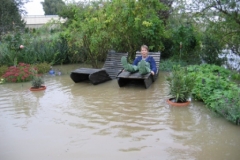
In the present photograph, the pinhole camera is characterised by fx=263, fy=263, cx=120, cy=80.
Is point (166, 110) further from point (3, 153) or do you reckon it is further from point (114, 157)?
point (3, 153)

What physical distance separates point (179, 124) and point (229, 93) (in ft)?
4.25

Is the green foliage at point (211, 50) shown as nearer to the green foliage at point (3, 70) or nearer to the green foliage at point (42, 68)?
the green foliage at point (42, 68)

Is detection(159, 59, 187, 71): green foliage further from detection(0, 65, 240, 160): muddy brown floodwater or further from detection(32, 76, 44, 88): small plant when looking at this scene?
→ detection(32, 76, 44, 88): small plant

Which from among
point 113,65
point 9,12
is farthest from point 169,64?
point 9,12

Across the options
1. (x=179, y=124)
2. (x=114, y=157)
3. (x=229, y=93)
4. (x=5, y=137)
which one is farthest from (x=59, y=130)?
(x=229, y=93)

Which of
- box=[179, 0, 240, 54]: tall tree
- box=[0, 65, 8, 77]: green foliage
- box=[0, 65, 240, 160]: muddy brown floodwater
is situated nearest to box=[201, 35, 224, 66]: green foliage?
box=[179, 0, 240, 54]: tall tree

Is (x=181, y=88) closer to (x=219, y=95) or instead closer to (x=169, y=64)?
(x=219, y=95)

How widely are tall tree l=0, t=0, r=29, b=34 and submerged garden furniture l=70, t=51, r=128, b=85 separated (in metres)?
11.5

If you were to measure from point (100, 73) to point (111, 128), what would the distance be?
13.1 ft

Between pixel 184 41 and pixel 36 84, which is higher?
pixel 184 41

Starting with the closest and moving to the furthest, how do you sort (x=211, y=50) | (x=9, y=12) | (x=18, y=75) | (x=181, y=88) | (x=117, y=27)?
(x=181, y=88)
(x=18, y=75)
(x=117, y=27)
(x=211, y=50)
(x=9, y=12)

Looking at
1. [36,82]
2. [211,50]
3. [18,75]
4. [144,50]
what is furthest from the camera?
[211,50]

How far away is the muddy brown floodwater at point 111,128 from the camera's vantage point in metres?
4.00

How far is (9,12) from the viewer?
1966 cm
